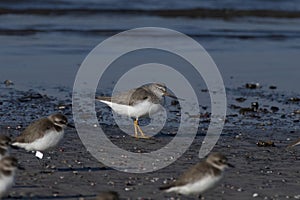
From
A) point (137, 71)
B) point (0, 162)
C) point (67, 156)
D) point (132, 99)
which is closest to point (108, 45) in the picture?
point (137, 71)

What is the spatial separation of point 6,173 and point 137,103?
188 inches

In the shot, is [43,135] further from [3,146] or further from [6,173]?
[6,173]

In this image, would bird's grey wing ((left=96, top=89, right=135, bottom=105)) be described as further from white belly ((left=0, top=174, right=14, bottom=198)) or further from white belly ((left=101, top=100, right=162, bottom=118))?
white belly ((left=0, top=174, right=14, bottom=198))

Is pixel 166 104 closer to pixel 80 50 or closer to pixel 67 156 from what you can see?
pixel 67 156

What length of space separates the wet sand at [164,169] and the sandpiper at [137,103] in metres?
0.36

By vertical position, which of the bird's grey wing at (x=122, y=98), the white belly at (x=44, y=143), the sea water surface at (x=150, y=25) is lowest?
the white belly at (x=44, y=143)

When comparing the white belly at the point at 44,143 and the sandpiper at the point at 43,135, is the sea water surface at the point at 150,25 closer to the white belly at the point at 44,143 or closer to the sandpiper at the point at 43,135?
the sandpiper at the point at 43,135

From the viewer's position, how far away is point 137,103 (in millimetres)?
13172

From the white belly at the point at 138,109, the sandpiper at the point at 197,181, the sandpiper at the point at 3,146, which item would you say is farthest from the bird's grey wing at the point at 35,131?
the white belly at the point at 138,109

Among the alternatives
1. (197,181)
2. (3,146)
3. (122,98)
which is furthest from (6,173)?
(122,98)

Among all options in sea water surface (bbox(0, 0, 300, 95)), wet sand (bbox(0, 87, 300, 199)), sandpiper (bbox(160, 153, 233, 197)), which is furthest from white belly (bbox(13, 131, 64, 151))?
sea water surface (bbox(0, 0, 300, 95))

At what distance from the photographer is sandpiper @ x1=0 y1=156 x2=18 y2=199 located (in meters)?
8.55

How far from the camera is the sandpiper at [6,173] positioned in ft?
28.1

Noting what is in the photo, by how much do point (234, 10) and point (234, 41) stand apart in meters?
7.11
